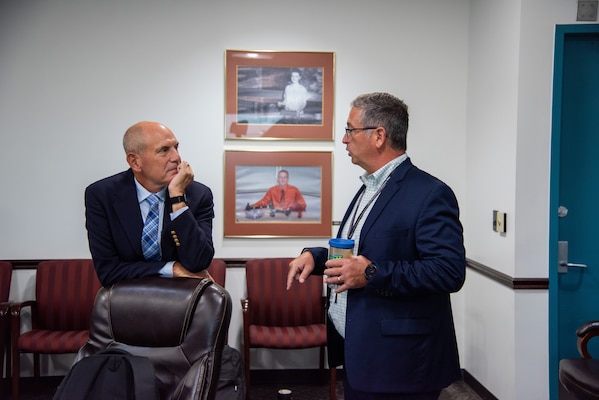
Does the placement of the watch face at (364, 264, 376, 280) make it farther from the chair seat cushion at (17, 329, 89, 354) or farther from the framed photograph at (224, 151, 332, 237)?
the chair seat cushion at (17, 329, 89, 354)

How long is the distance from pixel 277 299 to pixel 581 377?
6.56ft

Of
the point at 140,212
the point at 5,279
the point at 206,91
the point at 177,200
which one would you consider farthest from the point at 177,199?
the point at 5,279

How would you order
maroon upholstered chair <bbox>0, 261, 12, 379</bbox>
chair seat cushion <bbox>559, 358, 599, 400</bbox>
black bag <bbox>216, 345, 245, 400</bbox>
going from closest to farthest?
chair seat cushion <bbox>559, 358, 599, 400</bbox>, black bag <bbox>216, 345, 245, 400</bbox>, maroon upholstered chair <bbox>0, 261, 12, 379</bbox>

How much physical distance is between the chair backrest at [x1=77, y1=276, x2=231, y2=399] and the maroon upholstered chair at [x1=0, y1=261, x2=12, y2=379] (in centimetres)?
195

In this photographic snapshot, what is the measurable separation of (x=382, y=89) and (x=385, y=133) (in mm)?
2171

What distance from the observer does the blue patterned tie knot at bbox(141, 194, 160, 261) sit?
225 centimetres

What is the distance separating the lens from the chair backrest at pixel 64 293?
3.72m

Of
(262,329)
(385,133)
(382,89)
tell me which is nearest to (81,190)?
(262,329)

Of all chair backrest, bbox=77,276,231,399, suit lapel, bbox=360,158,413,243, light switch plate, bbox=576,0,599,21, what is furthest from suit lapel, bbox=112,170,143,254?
light switch plate, bbox=576,0,599,21

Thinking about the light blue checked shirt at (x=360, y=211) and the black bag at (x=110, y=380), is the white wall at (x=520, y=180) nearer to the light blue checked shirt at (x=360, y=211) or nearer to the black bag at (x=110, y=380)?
the light blue checked shirt at (x=360, y=211)

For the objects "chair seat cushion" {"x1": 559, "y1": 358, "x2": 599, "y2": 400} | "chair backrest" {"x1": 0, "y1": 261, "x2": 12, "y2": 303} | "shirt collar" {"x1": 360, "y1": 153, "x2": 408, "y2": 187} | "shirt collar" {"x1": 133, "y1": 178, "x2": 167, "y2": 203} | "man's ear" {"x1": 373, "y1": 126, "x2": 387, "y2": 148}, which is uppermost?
"man's ear" {"x1": 373, "y1": 126, "x2": 387, "y2": 148}

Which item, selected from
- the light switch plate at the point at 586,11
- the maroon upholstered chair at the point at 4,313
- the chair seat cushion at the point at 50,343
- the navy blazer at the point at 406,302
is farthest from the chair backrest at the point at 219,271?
the light switch plate at the point at 586,11

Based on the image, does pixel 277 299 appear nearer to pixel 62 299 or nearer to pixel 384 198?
pixel 62 299

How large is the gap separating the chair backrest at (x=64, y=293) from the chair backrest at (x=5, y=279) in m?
0.19
